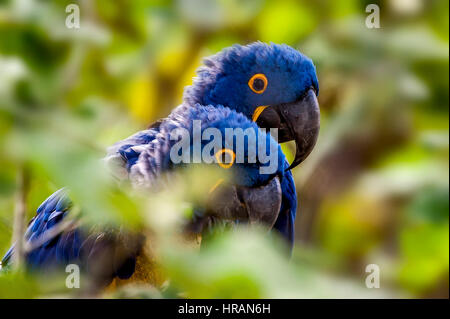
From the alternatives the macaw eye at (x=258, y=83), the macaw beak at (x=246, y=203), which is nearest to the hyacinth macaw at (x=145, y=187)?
the macaw beak at (x=246, y=203)

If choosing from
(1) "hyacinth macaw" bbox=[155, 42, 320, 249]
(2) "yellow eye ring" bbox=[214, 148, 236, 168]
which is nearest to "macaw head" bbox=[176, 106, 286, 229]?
(2) "yellow eye ring" bbox=[214, 148, 236, 168]

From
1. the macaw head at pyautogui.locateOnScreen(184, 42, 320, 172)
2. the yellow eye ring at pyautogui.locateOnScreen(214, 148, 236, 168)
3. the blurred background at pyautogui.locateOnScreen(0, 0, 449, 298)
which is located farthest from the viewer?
the blurred background at pyautogui.locateOnScreen(0, 0, 449, 298)

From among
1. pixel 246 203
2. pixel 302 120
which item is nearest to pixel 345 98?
pixel 302 120

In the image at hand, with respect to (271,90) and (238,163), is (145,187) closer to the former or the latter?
(238,163)

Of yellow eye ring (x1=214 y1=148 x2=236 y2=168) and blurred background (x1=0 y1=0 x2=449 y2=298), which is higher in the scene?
blurred background (x1=0 y1=0 x2=449 y2=298)

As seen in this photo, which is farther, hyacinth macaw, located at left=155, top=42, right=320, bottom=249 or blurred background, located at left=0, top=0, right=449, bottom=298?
blurred background, located at left=0, top=0, right=449, bottom=298

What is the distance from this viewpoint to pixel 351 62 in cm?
294

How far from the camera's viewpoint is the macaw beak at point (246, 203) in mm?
1702

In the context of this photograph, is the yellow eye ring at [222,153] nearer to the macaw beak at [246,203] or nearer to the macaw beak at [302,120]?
the macaw beak at [246,203]

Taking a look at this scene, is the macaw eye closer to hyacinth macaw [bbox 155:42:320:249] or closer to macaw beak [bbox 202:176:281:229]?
hyacinth macaw [bbox 155:42:320:249]

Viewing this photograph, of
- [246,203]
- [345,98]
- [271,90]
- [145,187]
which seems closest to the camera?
[145,187]

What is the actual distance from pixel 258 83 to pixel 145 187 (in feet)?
2.36

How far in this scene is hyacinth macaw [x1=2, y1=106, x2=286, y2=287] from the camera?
1.66 metres

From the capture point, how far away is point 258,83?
218 cm
